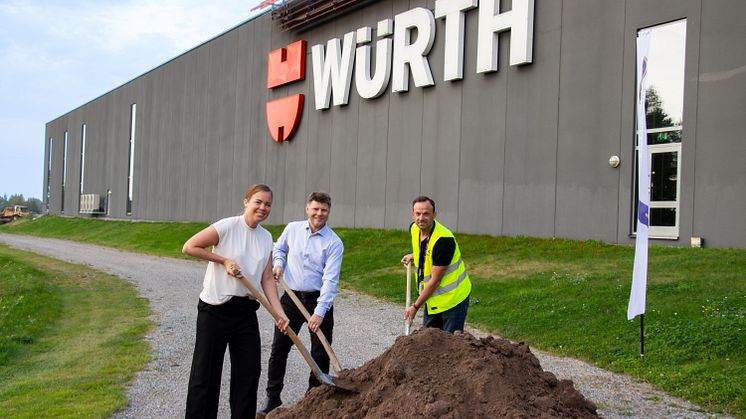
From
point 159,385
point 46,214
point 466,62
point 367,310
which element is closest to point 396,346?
point 159,385

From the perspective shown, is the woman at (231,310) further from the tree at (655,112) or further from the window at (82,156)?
the window at (82,156)

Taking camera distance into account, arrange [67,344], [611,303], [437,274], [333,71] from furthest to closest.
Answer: [333,71] < [611,303] < [67,344] < [437,274]

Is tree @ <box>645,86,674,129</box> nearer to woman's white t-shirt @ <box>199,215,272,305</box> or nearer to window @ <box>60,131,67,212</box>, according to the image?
woman's white t-shirt @ <box>199,215,272,305</box>

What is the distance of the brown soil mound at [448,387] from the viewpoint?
3.83 meters

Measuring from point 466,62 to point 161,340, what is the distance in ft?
41.5

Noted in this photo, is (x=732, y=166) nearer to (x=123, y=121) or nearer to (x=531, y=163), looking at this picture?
(x=531, y=163)

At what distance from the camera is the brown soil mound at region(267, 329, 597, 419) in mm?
3832

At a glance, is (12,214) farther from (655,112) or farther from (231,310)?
(231,310)

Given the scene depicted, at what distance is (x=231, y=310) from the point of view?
4527mm

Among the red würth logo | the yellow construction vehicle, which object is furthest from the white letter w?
the yellow construction vehicle

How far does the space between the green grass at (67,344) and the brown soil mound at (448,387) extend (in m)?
2.48

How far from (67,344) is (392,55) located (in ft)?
49.6

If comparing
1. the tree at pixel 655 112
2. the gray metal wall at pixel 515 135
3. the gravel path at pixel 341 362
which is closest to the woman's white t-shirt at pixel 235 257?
the gravel path at pixel 341 362

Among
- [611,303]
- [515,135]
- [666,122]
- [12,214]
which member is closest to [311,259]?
[611,303]
